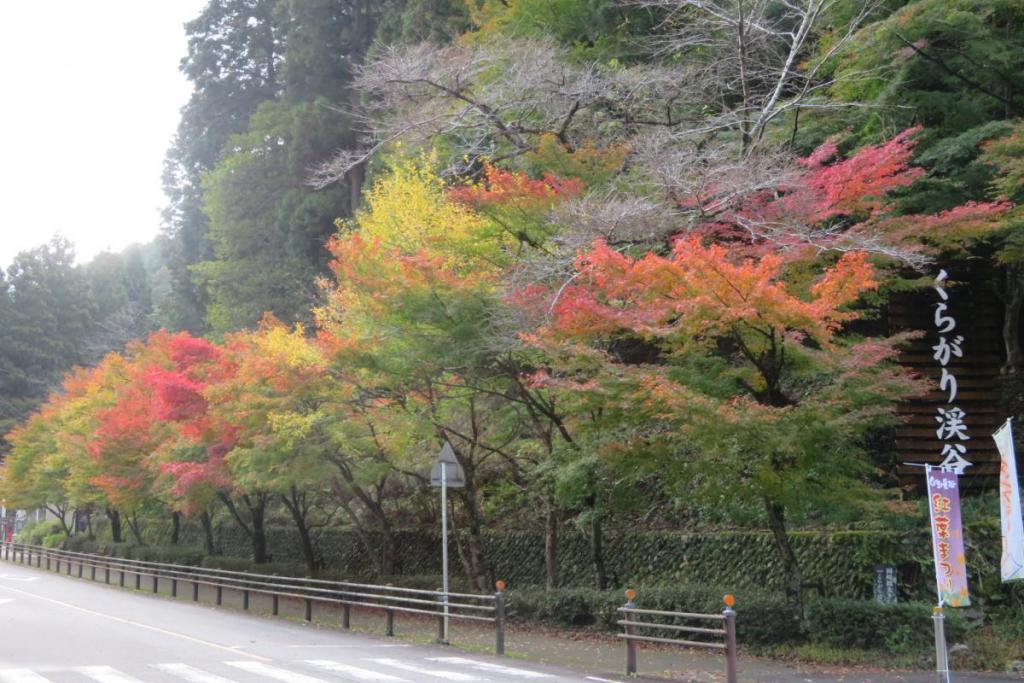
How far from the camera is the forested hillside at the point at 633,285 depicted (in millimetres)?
13297

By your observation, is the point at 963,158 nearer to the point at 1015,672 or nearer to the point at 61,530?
the point at 1015,672

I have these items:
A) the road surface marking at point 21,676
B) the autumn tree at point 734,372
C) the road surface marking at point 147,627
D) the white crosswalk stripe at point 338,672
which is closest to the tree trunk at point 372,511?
the road surface marking at point 147,627

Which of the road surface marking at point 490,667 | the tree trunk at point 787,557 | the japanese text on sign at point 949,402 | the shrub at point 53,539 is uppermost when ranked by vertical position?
the japanese text on sign at point 949,402

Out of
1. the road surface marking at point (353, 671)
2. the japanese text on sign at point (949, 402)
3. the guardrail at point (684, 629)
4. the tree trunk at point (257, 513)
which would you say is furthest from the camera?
the tree trunk at point (257, 513)

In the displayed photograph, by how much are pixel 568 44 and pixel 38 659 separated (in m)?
20.2

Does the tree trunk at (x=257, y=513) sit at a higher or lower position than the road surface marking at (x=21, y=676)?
higher

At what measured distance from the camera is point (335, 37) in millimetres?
42656

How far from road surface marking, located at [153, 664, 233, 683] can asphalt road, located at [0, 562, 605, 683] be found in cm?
1

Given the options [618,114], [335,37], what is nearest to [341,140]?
[335,37]

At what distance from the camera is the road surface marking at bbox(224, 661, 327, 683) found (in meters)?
11.4

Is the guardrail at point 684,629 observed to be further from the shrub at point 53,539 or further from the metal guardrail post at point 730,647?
the shrub at point 53,539

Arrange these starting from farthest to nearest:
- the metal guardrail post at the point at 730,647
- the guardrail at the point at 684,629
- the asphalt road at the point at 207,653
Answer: the asphalt road at the point at 207,653, the guardrail at the point at 684,629, the metal guardrail post at the point at 730,647

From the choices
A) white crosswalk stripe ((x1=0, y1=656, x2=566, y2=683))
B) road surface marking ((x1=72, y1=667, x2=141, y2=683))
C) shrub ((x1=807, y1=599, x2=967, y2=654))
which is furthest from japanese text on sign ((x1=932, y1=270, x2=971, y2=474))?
road surface marking ((x1=72, y1=667, x2=141, y2=683))

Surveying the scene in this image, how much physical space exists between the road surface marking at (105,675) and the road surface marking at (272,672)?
148 cm
